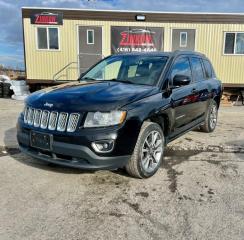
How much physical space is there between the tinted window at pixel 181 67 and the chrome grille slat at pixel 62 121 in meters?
1.93

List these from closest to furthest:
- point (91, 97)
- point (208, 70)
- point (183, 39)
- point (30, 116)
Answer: point (91, 97) → point (30, 116) → point (208, 70) → point (183, 39)

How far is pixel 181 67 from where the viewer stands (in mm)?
5020

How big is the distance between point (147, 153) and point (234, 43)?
1188 cm

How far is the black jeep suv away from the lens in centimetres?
346

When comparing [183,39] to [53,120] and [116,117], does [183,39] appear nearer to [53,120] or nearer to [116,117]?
[116,117]

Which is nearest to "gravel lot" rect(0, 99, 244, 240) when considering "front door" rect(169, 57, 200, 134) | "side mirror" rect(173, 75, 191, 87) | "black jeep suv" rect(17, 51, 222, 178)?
"black jeep suv" rect(17, 51, 222, 178)

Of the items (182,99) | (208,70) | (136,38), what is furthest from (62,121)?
(136,38)

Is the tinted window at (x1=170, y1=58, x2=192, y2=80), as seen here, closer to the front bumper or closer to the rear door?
the rear door

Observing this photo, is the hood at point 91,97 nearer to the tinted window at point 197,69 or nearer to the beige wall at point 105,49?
the tinted window at point 197,69

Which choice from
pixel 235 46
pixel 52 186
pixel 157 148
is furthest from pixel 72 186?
pixel 235 46

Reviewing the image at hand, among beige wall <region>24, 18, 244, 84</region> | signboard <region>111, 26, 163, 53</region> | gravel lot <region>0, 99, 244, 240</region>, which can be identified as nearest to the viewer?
gravel lot <region>0, 99, 244, 240</region>

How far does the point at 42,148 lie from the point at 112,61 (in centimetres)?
238

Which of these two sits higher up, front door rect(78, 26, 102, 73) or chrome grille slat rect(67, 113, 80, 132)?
front door rect(78, 26, 102, 73)

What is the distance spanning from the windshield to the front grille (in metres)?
1.39
